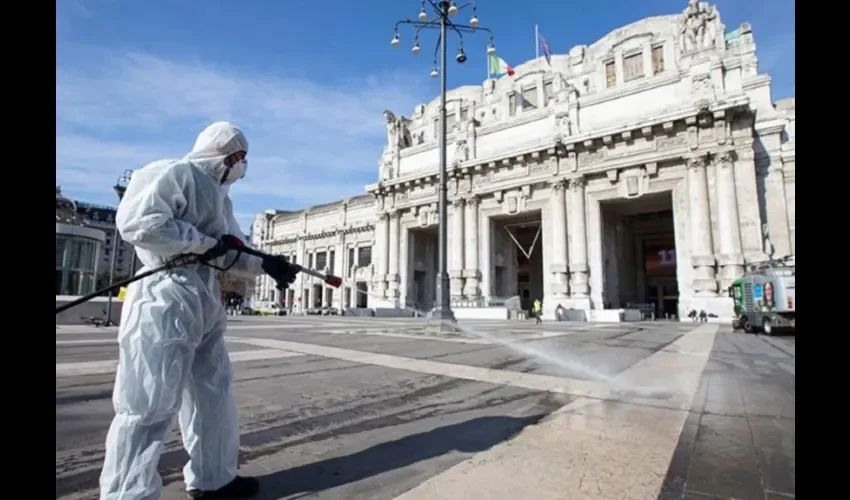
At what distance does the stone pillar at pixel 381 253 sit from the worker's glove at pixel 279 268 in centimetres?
3726

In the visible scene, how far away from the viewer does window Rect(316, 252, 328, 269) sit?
57094 millimetres

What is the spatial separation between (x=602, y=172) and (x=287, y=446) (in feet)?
96.3

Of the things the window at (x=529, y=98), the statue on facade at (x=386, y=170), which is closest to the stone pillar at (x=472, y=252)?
the statue on facade at (x=386, y=170)

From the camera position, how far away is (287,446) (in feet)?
8.23

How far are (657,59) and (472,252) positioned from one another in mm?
20220

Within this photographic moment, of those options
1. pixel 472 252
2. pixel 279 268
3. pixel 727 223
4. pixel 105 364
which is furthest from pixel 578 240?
pixel 279 268

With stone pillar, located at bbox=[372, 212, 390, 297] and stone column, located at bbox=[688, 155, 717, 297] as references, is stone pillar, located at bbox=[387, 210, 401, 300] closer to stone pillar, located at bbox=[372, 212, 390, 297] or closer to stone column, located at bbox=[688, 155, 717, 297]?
stone pillar, located at bbox=[372, 212, 390, 297]

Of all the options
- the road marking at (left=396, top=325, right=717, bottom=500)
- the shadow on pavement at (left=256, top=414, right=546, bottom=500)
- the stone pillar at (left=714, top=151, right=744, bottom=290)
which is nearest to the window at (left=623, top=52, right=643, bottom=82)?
the stone pillar at (left=714, top=151, right=744, bottom=290)

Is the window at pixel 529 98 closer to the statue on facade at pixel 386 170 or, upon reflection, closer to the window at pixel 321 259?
the statue on facade at pixel 386 170

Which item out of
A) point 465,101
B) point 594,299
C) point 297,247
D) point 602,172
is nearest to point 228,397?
point 594,299

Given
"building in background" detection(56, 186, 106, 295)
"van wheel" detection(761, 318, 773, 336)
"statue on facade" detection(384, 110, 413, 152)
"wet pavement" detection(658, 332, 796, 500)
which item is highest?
"statue on facade" detection(384, 110, 413, 152)

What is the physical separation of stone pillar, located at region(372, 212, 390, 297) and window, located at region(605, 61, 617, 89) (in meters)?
22.1

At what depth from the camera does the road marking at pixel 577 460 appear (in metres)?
1.86

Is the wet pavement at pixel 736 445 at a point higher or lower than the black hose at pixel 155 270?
lower
